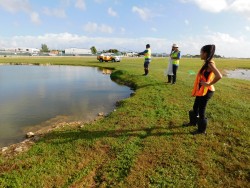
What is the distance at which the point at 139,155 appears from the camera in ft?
20.0

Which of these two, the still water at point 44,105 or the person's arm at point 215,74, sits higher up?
the person's arm at point 215,74

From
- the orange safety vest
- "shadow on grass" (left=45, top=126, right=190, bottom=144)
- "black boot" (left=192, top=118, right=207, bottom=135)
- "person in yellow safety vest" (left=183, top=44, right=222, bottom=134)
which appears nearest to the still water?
"shadow on grass" (left=45, top=126, right=190, bottom=144)

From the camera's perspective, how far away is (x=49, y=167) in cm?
564

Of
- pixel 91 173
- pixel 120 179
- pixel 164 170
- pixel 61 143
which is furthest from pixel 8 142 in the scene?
pixel 164 170

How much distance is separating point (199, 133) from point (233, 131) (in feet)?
3.96

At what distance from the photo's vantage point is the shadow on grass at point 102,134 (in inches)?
287

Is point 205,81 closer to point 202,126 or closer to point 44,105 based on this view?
point 202,126

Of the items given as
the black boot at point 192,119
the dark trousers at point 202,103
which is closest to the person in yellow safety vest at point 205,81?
the dark trousers at point 202,103

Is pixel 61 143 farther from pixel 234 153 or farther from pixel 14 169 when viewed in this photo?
pixel 234 153

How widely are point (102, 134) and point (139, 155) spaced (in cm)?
188

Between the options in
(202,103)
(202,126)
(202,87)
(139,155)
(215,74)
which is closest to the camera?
(139,155)

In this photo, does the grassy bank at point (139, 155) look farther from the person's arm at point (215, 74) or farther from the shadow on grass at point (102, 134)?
the person's arm at point (215, 74)

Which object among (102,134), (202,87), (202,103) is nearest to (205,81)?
(202,87)

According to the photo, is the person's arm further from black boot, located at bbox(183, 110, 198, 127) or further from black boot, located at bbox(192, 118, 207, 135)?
black boot, located at bbox(183, 110, 198, 127)
